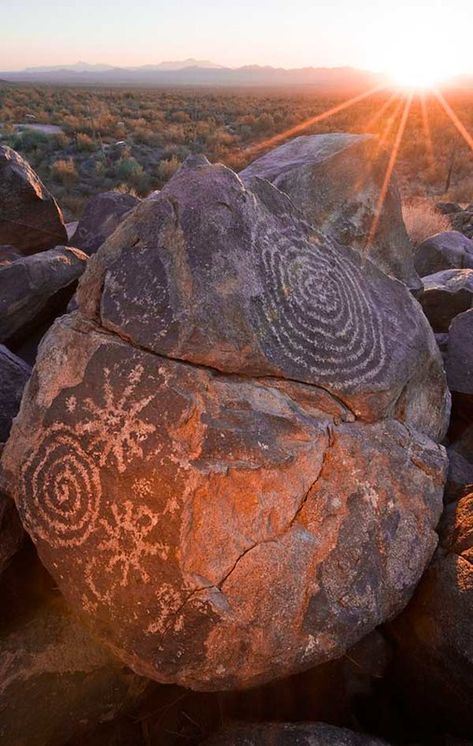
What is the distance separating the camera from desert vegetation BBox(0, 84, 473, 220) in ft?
49.3

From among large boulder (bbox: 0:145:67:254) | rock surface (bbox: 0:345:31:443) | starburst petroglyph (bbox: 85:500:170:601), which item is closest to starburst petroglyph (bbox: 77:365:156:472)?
starburst petroglyph (bbox: 85:500:170:601)

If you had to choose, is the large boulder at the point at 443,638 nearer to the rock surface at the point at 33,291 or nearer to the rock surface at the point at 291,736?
the rock surface at the point at 291,736

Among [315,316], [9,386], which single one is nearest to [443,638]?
Result: [315,316]

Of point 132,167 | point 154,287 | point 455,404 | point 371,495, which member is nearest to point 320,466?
point 371,495

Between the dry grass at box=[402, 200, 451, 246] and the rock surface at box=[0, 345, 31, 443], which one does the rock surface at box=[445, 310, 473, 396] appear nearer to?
the rock surface at box=[0, 345, 31, 443]

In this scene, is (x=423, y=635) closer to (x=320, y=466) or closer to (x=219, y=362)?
(x=320, y=466)

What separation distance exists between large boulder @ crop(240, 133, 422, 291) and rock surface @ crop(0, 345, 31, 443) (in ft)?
10.4

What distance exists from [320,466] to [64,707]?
1474 millimetres

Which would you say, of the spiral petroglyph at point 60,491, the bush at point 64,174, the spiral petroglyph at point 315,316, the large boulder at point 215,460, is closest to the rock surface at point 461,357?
the spiral petroglyph at point 315,316

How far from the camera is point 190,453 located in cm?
233

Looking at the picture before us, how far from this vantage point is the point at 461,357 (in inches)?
162

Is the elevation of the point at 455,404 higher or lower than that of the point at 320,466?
lower

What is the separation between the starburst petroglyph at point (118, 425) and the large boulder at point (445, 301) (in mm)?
3637

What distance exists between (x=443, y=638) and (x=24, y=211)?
17.3ft
